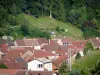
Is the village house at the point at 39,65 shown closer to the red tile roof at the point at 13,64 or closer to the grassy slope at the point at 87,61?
the red tile roof at the point at 13,64

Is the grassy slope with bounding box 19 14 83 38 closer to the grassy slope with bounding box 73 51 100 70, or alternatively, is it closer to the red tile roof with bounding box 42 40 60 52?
the red tile roof with bounding box 42 40 60 52

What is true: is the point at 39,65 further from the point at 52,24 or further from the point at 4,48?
the point at 52,24

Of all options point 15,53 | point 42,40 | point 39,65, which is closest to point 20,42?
point 42,40

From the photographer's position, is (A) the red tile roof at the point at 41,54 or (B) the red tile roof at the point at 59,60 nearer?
(B) the red tile roof at the point at 59,60

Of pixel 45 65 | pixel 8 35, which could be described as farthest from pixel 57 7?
pixel 45 65

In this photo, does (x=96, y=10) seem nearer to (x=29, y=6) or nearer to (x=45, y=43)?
(x=29, y=6)

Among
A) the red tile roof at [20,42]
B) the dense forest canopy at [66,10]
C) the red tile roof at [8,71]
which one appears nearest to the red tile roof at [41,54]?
the red tile roof at [20,42]
